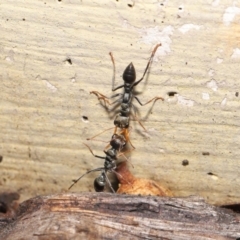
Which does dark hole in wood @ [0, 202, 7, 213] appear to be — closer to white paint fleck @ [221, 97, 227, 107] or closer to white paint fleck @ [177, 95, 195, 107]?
white paint fleck @ [177, 95, 195, 107]

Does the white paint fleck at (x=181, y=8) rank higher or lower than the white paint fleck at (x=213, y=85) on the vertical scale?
higher

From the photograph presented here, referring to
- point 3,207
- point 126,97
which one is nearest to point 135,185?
point 126,97

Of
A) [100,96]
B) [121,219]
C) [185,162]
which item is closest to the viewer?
[121,219]

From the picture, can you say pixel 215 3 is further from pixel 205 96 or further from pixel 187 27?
pixel 205 96

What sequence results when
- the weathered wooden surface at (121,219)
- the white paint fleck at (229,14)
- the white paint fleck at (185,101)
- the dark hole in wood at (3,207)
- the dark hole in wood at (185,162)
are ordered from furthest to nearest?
the dark hole in wood at (3,207) → the dark hole in wood at (185,162) → the white paint fleck at (185,101) → the white paint fleck at (229,14) → the weathered wooden surface at (121,219)

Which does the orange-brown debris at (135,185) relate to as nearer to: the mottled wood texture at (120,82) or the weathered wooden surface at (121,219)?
the mottled wood texture at (120,82)

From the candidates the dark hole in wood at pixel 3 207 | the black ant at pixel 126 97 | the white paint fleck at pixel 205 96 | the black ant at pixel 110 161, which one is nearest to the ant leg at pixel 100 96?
the black ant at pixel 126 97
